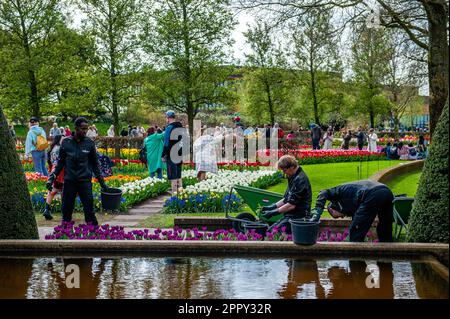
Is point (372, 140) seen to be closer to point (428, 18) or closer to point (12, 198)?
point (428, 18)

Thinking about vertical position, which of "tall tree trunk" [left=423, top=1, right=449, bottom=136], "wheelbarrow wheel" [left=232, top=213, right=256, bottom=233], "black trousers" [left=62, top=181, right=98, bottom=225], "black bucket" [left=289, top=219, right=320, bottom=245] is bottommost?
"wheelbarrow wheel" [left=232, top=213, right=256, bottom=233]

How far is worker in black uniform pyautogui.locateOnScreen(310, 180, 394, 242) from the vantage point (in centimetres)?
647

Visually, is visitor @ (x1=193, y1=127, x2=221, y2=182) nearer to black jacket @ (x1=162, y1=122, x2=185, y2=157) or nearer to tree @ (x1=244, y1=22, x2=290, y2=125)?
black jacket @ (x1=162, y1=122, x2=185, y2=157)

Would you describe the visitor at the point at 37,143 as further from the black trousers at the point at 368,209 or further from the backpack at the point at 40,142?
the black trousers at the point at 368,209

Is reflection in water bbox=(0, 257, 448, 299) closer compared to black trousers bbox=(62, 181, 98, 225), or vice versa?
reflection in water bbox=(0, 257, 448, 299)

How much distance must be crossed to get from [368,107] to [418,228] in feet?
122

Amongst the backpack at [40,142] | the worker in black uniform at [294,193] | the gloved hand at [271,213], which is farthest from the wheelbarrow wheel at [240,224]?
the backpack at [40,142]

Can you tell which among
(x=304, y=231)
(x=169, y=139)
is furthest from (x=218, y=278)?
(x=169, y=139)

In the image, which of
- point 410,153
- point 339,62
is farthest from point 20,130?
point 410,153

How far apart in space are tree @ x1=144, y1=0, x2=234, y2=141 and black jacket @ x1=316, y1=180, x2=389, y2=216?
17.2m

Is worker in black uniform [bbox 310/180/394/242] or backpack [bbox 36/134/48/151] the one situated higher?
backpack [bbox 36/134/48/151]

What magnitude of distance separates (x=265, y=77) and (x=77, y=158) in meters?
32.1

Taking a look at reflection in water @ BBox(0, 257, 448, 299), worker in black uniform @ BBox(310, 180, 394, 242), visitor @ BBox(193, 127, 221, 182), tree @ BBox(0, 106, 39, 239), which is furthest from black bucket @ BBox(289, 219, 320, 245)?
visitor @ BBox(193, 127, 221, 182)

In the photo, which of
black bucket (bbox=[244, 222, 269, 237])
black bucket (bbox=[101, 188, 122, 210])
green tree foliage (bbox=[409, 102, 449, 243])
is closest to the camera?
green tree foliage (bbox=[409, 102, 449, 243])
